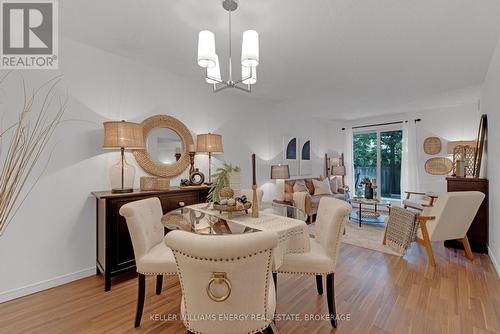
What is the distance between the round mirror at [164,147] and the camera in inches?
116

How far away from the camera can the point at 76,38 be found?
2.38 meters

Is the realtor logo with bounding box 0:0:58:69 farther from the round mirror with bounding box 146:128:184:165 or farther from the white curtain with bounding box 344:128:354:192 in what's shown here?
the white curtain with bounding box 344:128:354:192

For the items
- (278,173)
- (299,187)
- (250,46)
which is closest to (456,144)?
(299,187)

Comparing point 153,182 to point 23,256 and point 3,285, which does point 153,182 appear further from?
point 3,285

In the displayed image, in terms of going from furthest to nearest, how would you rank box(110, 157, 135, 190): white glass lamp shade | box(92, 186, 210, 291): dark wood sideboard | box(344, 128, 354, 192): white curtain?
box(344, 128, 354, 192): white curtain, box(110, 157, 135, 190): white glass lamp shade, box(92, 186, 210, 291): dark wood sideboard

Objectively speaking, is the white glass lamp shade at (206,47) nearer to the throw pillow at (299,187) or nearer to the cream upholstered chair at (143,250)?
the cream upholstered chair at (143,250)

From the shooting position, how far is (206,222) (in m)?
1.82

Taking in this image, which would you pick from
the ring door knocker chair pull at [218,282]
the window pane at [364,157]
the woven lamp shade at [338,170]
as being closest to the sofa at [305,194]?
the woven lamp shade at [338,170]

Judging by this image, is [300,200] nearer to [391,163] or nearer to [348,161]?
[348,161]

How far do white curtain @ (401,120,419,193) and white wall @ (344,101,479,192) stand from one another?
8 centimetres

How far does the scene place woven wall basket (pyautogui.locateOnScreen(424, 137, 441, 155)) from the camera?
531cm

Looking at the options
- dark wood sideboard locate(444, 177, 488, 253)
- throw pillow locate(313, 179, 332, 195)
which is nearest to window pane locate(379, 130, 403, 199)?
throw pillow locate(313, 179, 332, 195)

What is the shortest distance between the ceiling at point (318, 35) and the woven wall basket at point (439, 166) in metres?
2.14

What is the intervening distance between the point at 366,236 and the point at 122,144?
3834mm
